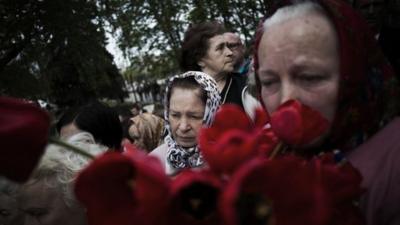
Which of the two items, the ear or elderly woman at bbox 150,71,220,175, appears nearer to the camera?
elderly woman at bbox 150,71,220,175

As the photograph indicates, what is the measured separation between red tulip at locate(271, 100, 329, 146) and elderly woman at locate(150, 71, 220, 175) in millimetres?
1634

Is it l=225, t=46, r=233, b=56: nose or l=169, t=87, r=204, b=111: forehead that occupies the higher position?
l=225, t=46, r=233, b=56: nose

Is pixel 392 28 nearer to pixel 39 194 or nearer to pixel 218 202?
pixel 218 202

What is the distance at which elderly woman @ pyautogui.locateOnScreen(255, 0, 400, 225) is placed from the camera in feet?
4.02

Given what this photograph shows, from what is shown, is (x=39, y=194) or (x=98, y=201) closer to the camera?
(x=98, y=201)

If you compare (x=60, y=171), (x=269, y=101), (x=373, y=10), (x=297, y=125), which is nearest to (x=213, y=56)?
(x=60, y=171)

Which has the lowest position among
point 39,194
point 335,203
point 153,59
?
point 153,59

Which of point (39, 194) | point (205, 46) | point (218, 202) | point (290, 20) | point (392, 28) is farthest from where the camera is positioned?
point (205, 46)

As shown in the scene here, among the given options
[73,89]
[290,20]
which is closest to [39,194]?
[290,20]

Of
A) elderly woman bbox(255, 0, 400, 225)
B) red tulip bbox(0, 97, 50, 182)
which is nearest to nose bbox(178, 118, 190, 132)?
elderly woman bbox(255, 0, 400, 225)

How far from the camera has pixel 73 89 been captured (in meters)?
32.3

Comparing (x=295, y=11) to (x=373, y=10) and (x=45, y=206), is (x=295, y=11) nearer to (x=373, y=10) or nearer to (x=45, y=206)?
(x=373, y=10)

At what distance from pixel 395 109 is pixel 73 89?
32216 millimetres

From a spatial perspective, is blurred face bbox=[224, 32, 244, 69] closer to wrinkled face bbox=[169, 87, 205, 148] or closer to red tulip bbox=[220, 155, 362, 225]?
wrinkled face bbox=[169, 87, 205, 148]
